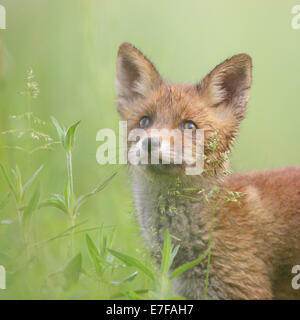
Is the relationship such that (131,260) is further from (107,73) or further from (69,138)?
(107,73)

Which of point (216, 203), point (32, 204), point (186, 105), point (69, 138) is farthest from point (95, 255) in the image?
point (186, 105)

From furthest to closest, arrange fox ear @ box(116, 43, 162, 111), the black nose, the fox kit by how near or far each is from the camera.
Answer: fox ear @ box(116, 43, 162, 111)
the fox kit
the black nose

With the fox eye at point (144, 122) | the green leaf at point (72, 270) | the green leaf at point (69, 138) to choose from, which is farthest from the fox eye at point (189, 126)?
the green leaf at point (72, 270)

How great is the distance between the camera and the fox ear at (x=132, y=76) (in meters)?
2.98

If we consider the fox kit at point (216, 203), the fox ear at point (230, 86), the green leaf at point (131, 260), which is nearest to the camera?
the green leaf at point (131, 260)

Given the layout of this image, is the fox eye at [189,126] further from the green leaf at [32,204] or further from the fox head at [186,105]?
the green leaf at [32,204]

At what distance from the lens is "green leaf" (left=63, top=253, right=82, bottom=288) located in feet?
6.85

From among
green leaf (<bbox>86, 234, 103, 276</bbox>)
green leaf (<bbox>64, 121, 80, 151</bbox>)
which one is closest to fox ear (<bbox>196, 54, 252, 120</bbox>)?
green leaf (<bbox>64, 121, 80, 151</bbox>)

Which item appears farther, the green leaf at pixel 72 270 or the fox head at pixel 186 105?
the fox head at pixel 186 105

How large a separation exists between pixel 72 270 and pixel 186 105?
3.94 ft

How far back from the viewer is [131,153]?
2.64 m

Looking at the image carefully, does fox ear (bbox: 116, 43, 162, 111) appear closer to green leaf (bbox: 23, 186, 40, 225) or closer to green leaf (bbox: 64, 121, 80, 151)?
green leaf (bbox: 64, 121, 80, 151)

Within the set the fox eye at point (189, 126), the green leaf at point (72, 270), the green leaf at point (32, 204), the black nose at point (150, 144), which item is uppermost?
the fox eye at point (189, 126)

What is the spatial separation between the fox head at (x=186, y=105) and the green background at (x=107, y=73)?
0.31 m
